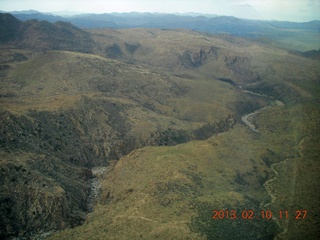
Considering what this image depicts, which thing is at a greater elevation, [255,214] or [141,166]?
[141,166]

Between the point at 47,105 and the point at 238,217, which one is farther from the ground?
the point at 47,105

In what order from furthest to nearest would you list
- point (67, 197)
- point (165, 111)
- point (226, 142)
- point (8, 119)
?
point (165, 111)
point (226, 142)
point (8, 119)
point (67, 197)

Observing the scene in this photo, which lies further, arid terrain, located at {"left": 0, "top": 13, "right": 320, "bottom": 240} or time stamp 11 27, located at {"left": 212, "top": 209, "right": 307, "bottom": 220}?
time stamp 11 27, located at {"left": 212, "top": 209, "right": 307, "bottom": 220}

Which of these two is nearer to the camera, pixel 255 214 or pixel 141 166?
pixel 255 214

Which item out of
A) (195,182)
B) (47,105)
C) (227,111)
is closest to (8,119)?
(47,105)

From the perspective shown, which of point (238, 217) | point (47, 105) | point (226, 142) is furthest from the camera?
point (47, 105)

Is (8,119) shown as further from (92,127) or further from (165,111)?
(165,111)

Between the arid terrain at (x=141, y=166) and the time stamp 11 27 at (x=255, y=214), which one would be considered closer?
the arid terrain at (x=141, y=166)

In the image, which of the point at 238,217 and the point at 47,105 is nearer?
the point at 238,217
